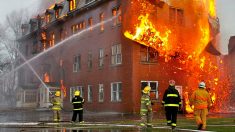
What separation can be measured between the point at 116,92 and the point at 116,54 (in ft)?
10.2

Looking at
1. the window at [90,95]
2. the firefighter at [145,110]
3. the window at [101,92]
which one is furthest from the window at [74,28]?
the firefighter at [145,110]

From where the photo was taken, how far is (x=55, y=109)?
64.6 ft

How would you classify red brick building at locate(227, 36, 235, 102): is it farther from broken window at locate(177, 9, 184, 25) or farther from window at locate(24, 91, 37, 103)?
window at locate(24, 91, 37, 103)

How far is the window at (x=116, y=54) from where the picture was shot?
31108mm

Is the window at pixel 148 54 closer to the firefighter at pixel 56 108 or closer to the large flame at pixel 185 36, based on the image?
the large flame at pixel 185 36

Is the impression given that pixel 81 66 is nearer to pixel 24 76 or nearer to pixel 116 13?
pixel 116 13

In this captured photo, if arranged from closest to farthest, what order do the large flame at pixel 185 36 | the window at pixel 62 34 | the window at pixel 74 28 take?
the large flame at pixel 185 36 → the window at pixel 74 28 → the window at pixel 62 34

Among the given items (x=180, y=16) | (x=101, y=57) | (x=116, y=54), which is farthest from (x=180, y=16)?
(x=101, y=57)

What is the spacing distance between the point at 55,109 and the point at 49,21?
2763 centimetres

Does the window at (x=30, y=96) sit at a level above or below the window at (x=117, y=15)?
below

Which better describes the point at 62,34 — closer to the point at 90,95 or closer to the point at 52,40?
the point at 52,40

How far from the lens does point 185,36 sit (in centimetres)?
3145

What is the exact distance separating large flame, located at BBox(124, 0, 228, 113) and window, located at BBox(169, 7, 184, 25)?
0.08 m

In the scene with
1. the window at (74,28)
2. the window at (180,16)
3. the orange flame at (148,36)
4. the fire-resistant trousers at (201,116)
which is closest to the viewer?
the fire-resistant trousers at (201,116)
